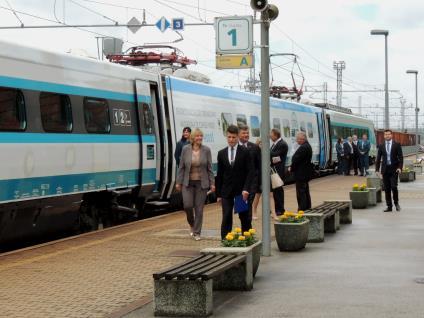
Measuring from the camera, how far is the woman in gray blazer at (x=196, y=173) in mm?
11891

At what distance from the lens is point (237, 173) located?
417 inches

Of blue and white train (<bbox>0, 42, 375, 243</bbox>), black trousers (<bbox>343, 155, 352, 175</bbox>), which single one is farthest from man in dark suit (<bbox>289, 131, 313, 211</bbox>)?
black trousers (<bbox>343, 155, 352, 175</bbox>)

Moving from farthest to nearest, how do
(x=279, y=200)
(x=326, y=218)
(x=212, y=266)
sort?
(x=279, y=200)
(x=326, y=218)
(x=212, y=266)

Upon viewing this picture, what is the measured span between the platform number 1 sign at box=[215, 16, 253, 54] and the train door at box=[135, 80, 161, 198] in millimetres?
5168

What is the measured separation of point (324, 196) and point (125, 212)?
891 centimetres

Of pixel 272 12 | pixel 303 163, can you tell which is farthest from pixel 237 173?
pixel 303 163

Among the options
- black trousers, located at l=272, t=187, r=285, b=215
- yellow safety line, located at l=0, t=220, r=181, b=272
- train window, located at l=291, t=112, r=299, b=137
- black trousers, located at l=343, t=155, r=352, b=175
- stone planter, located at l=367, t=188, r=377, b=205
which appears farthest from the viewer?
black trousers, located at l=343, t=155, r=352, b=175

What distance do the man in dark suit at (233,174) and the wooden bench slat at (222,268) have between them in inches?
104

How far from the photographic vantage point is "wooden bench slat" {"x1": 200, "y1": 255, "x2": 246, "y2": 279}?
6.85 metres

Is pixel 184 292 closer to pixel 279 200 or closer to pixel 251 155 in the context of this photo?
pixel 251 155

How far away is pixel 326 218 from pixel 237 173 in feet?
10.4

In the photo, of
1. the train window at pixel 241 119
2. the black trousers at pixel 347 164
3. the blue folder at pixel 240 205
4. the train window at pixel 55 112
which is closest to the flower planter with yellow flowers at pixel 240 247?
the blue folder at pixel 240 205

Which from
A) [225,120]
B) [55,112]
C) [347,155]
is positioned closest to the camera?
[55,112]

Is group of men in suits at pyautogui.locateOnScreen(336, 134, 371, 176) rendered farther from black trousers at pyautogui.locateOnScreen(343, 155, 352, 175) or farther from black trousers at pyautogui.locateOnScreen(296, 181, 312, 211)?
black trousers at pyautogui.locateOnScreen(296, 181, 312, 211)
